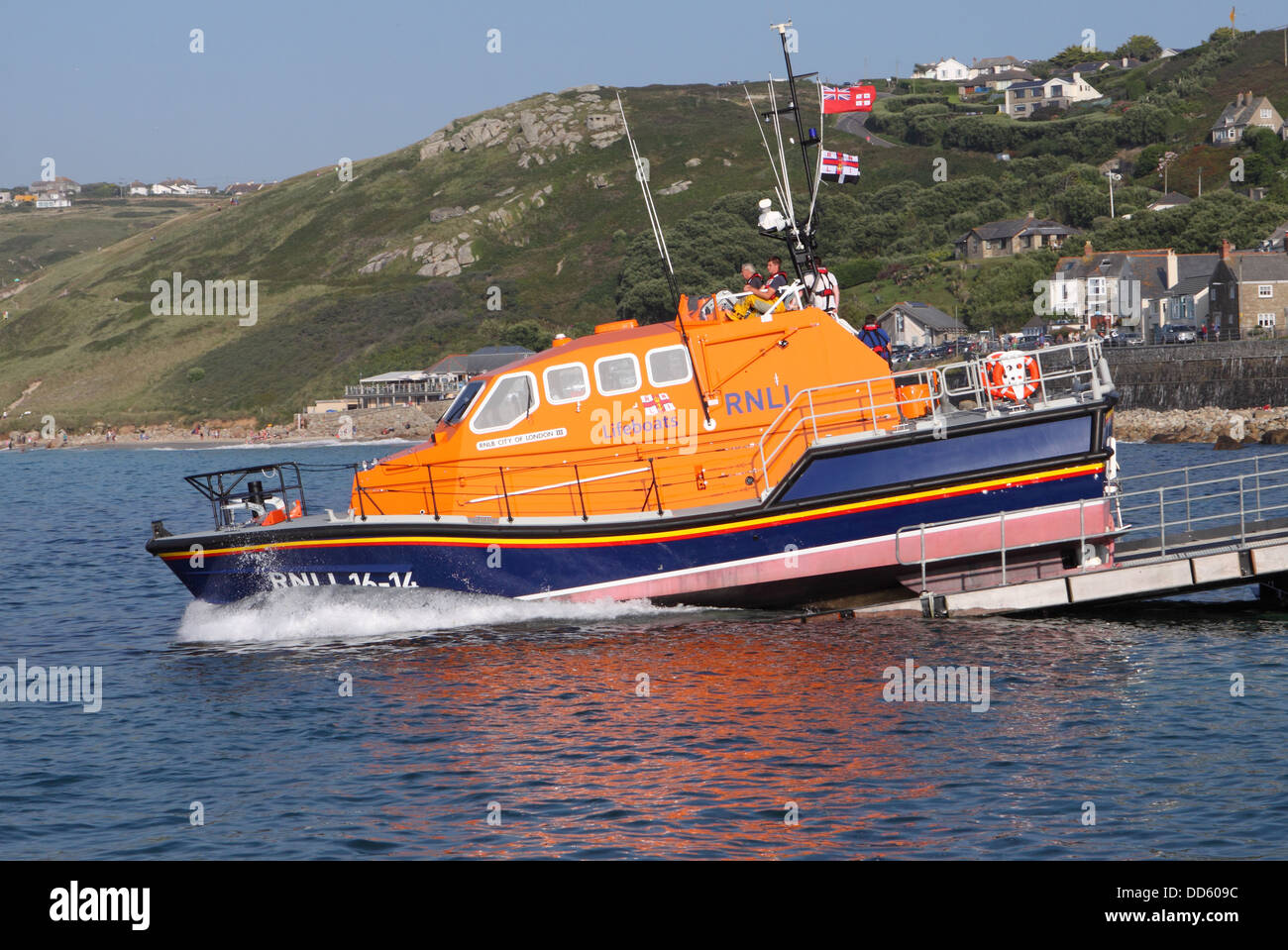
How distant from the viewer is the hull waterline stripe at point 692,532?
14.9 meters

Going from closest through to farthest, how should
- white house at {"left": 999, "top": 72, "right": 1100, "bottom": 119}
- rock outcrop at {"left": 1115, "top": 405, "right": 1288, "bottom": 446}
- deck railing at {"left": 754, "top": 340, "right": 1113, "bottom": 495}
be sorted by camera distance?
deck railing at {"left": 754, "top": 340, "right": 1113, "bottom": 495}
rock outcrop at {"left": 1115, "top": 405, "right": 1288, "bottom": 446}
white house at {"left": 999, "top": 72, "right": 1100, "bottom": 119}

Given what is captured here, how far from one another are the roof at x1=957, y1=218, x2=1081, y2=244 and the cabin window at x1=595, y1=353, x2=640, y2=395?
304ft

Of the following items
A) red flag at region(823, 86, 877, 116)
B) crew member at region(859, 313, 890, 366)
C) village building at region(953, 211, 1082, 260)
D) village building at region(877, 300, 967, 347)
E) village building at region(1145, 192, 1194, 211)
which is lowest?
crew member at region(859, 313, 890, 366)

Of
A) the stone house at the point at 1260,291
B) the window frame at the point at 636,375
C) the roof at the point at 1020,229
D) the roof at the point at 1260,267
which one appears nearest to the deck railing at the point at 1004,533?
the window frame at the point at 636,375

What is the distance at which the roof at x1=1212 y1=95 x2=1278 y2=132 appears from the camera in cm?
12350

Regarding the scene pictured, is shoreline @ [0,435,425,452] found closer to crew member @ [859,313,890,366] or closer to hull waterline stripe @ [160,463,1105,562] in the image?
hull waterline stripe @ [160,463,1105,562]

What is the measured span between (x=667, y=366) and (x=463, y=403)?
273cm

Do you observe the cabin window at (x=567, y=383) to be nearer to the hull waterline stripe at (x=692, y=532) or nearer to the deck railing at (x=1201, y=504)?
the hull waterline stripe at (x=692, y=532)

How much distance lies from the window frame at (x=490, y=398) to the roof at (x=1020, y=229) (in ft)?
305

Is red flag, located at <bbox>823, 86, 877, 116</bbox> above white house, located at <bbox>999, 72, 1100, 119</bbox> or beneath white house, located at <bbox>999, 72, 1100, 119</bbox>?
beneath

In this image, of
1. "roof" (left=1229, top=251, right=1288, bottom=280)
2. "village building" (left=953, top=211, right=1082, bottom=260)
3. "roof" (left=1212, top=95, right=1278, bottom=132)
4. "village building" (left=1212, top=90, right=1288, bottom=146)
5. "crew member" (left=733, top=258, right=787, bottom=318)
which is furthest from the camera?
"roof" (left=1212, top=95, right=1278, bottom=132)

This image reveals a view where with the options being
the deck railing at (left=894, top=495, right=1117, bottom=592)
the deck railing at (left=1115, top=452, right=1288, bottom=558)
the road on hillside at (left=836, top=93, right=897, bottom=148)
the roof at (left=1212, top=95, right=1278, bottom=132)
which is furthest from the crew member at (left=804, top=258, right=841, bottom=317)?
the road on hillside at (left=836, top=93, right=897, bottom=148)
